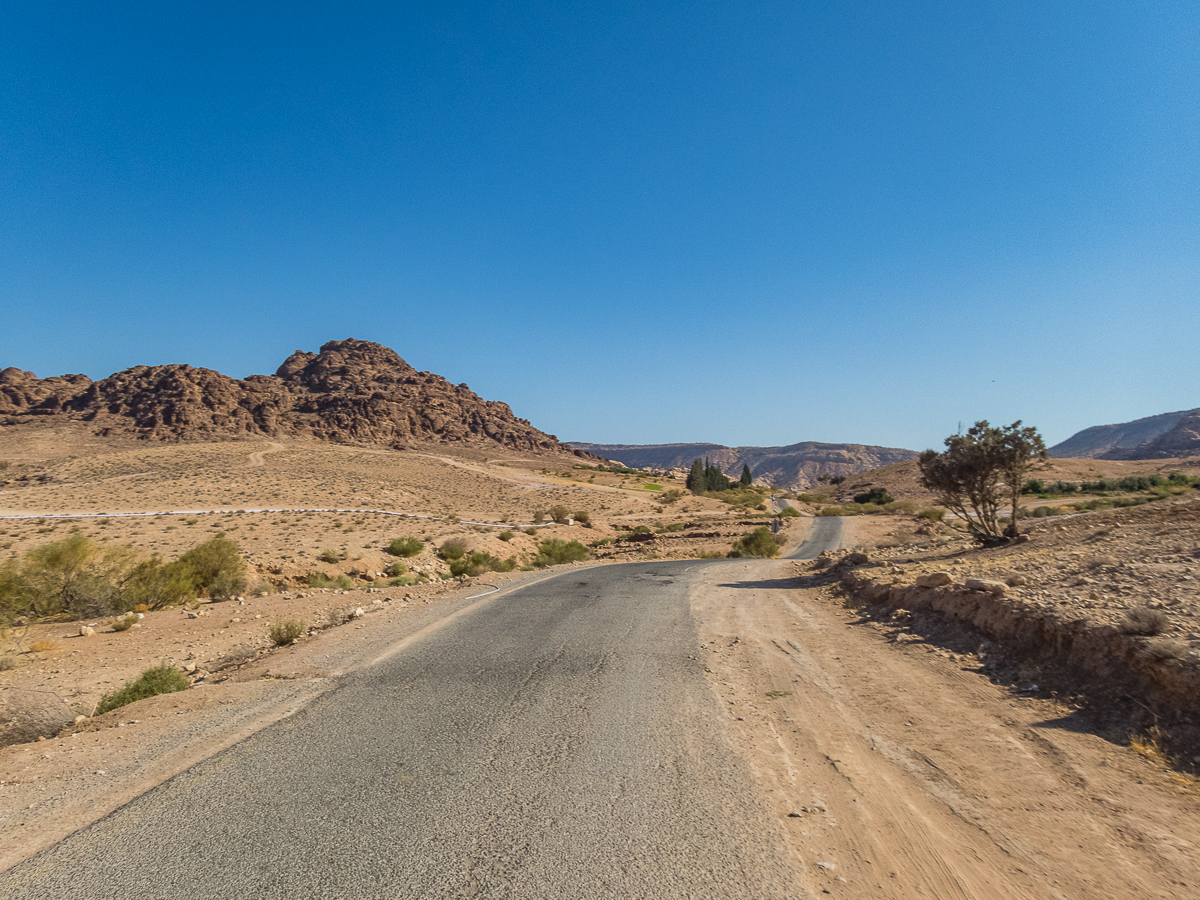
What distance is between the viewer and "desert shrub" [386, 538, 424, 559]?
1014 inches

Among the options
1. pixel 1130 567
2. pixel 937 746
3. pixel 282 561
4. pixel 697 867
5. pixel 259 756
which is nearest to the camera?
pixel 697 867

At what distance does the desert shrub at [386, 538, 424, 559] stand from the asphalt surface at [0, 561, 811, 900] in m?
20.0

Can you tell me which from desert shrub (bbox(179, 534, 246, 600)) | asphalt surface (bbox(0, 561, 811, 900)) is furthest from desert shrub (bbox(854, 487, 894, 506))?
asphalt surface (bbox(0, 561, 811, 900))

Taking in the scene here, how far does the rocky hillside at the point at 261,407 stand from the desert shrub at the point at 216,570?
120 metres

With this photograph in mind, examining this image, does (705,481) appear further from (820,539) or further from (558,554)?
(558,554)

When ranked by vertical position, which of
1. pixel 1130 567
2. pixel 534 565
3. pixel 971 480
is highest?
pixel 971 480

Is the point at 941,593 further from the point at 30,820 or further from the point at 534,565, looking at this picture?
the point at 534,565

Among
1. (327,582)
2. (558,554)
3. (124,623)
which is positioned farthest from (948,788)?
(558,554)

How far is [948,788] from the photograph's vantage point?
14.4ft

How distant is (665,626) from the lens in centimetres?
1046

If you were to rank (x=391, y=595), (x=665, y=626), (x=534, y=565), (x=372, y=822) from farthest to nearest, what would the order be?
(x=534, y=565)
(x=391, y=595)
(x=665, y=626)
(x=372, y=822)

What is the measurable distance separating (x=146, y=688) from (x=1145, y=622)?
34.9 ft

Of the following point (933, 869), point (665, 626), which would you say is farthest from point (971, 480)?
point (933, 869)

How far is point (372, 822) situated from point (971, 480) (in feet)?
56.1
